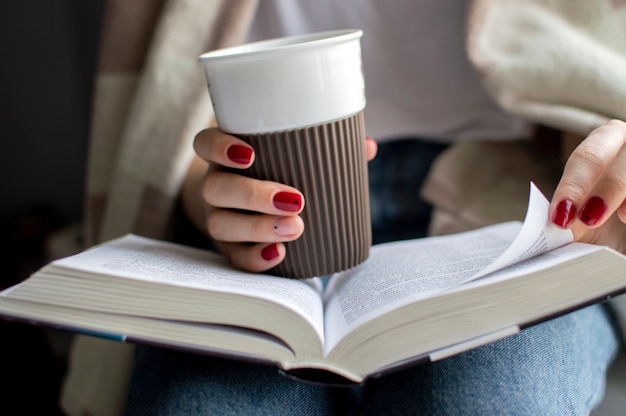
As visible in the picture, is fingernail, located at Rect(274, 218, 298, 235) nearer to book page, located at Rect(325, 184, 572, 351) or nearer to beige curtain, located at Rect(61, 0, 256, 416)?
book page, located at Rect(325, 184, 572, 351)

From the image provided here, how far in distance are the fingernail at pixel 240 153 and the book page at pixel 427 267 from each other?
0.51 feet

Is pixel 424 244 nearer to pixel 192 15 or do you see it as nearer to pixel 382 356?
pixel 382 356

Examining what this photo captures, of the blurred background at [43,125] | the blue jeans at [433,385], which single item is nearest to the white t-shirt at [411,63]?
the blue jeans at [433,385]

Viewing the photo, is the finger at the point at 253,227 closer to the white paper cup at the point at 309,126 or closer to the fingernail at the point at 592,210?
the white paper cup at the point at 309,126

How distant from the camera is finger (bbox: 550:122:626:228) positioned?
41cm

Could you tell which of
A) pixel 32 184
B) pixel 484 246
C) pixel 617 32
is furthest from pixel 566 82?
pixel 32 184

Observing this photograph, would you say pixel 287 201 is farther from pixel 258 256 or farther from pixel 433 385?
pixel 433 385

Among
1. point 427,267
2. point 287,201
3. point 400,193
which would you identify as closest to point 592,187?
point 427,267

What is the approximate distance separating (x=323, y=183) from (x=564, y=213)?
200 mm

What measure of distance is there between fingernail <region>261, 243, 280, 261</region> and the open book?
0.18 ft

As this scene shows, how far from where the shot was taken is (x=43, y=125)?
1269 mm

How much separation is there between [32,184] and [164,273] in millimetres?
1049

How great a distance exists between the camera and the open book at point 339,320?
380 mm

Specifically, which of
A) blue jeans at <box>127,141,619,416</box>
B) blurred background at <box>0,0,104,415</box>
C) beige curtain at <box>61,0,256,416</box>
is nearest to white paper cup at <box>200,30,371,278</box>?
blue jeans at <box>127,141,619,416</box>
